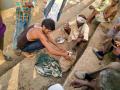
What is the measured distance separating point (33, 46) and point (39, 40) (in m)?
0.26

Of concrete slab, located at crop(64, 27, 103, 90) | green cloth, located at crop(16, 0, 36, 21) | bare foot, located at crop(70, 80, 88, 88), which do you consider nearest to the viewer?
bare foot, located at crop(70, 80, 88, 88)

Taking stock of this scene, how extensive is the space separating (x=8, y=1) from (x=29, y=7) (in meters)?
2.88

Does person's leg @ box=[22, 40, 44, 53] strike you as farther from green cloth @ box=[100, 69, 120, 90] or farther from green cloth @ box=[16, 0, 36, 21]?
green cloth @ box=[100, 69, 120, 90]

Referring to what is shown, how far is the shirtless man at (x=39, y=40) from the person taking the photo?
6.19 metres

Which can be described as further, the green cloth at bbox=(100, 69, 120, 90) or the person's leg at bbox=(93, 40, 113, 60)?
the person's leg at bbox=(93, 40, 113, 60)

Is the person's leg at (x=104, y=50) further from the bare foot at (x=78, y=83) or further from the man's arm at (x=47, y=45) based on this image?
the bare foot at (x=78, y=83)

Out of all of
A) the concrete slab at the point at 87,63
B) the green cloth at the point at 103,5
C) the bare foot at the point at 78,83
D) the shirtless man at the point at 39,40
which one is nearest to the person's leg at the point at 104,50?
the concrete slab at the point at 87,63

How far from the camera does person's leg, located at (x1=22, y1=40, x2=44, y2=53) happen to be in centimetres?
675

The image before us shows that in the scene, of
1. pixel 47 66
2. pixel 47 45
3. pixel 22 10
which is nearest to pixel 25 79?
pixel 47 66

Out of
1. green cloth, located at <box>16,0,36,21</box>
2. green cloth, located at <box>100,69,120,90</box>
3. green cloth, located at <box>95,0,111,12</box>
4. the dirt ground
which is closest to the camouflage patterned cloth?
the dirt ground

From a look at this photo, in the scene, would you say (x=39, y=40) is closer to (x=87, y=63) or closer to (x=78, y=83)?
(x=87, y=63)

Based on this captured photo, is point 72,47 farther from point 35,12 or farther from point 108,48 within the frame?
point 35,12

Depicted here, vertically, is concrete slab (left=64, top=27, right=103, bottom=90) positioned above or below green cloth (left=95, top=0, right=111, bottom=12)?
below

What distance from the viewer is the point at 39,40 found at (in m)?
6.64
